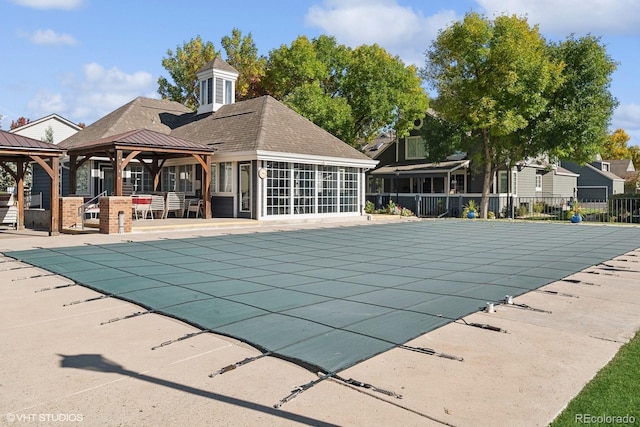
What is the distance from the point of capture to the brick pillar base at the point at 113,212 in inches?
536

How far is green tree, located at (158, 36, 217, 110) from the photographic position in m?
38.1

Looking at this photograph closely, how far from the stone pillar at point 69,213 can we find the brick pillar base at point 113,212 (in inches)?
50.6

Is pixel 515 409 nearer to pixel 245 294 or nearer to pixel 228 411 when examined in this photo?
pixel 228 411

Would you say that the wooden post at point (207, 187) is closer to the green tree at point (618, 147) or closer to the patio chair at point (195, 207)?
the patio chair at point (195, 207)

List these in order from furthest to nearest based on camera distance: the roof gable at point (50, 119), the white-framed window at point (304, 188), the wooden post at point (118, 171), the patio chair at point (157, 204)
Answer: the roof gable at point (50, 119)
the white-framed window at point (304, 188)
the patio chair at point (157, 204)
the wooden post at point (118, 171)

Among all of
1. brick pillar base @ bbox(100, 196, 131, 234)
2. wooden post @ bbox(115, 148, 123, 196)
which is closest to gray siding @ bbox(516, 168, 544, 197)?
wooden post @ bbox(115, 148, 123, 196)

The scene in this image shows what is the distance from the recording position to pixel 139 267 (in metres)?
8.26

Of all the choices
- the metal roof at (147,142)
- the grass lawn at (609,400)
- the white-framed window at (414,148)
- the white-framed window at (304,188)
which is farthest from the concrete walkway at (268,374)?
the white-framed window at (414,148)

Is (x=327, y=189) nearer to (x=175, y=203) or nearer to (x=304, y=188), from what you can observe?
(x=304, y=188)

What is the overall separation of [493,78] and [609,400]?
2184 cm

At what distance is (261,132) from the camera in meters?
18.9

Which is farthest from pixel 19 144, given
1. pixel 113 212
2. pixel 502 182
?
pixel 502 182

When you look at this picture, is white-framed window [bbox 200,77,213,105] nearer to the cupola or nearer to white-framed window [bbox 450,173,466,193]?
the cupola

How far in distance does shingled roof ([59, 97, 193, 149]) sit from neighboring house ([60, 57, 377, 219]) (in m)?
0.06
